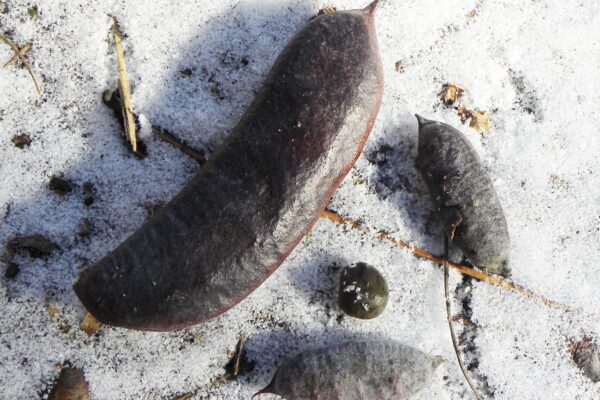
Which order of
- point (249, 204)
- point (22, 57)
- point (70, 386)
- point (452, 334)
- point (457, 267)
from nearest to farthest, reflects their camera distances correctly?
point (249, 204)
point (70, 386)
point (22, 57)
point (452, 334)
point (457, 267)

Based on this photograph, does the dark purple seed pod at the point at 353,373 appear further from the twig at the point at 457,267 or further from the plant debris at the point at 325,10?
the plant debris at the point at 325,10

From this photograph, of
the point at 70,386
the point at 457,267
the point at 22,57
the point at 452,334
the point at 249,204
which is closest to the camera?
the point at 249,204

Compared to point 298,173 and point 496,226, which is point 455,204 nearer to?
point 496,226

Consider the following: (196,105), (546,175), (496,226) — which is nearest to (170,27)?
(196,105)

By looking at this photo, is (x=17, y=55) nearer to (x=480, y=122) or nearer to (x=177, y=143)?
(x=177, y=143)

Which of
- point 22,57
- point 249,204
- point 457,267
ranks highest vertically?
point 22,57

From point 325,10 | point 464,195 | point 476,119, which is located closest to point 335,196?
point 464,195

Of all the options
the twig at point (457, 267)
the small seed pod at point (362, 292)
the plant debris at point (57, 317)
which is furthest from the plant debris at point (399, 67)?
the plant debris at point (57, 317)

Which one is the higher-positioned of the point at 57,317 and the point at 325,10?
the point at 325,10
